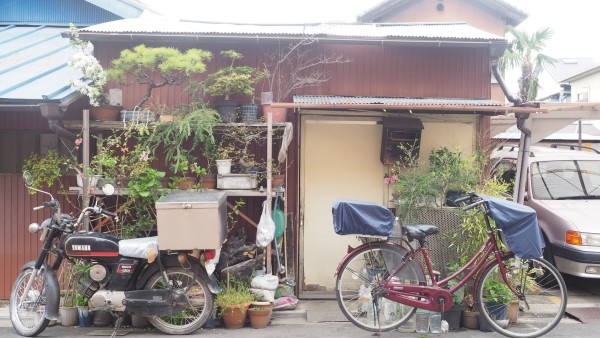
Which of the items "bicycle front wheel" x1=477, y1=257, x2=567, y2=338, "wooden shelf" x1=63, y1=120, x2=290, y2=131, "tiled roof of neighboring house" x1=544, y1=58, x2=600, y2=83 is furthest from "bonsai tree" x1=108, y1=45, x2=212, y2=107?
"tiled roof of neighboring house" x1=544, y1=58, x2=600, y2=83

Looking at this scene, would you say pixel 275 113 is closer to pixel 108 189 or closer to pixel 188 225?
pixel 188 225

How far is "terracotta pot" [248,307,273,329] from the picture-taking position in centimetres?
600

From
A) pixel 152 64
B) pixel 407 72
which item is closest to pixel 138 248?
pixel 152 64

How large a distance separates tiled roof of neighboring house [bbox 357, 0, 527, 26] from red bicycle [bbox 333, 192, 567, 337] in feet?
48.5

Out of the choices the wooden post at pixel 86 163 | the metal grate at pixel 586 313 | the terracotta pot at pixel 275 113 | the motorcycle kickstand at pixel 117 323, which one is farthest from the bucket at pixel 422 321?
the wooden post at pixel 86 163

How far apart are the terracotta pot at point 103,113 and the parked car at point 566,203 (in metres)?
5.50

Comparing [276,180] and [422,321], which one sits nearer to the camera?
[422,321]

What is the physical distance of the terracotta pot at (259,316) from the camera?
236 inches

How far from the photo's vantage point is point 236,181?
6.55 meters

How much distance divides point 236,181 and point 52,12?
19.7 feet

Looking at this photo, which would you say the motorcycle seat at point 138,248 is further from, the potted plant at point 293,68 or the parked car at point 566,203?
the parked car at point 566,203

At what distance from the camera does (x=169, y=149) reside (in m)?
6.61

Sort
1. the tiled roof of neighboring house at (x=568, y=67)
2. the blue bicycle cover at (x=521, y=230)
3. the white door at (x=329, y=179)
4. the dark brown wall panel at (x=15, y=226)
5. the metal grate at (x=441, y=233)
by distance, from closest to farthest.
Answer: the blue bicycle cover at (x=521, y=230) < the metal grate at (x=441, y=233) < the dark brown wall panel at (x=15, y=226) < the white door at (x=329, y=179) < the tiled roof of neighboring house at (x=568, y=67)

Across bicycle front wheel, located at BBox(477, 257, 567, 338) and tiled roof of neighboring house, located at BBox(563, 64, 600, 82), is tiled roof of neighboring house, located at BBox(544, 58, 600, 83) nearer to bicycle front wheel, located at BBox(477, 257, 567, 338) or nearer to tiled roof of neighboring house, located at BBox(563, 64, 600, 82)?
tiled roof of neighboring house, located at BBox(563, 64, 600, 82)
